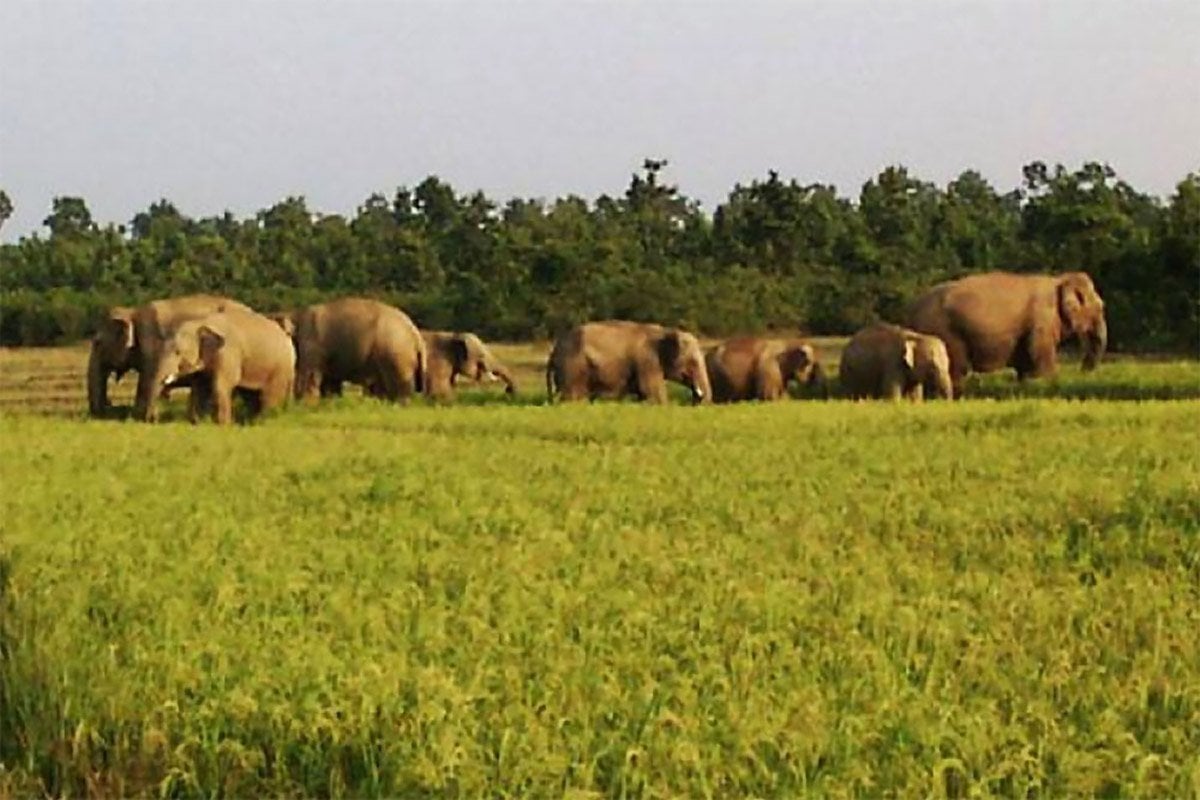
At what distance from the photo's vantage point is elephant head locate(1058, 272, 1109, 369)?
21250mm

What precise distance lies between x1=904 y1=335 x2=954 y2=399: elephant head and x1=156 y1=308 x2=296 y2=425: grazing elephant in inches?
283

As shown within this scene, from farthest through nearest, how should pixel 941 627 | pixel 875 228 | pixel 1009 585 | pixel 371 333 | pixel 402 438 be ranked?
pixel 875 228 → pixel 371 333 → pixel 402 438 → pixel 1009 585 → pixel 941 627

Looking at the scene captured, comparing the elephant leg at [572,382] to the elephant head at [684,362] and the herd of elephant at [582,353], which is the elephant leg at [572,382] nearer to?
the herd of elephant at [582,353]

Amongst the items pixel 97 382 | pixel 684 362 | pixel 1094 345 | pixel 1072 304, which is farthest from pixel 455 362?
pixel 1094 345

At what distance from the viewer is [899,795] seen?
137 inches

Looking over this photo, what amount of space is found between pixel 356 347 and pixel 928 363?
23.1 ft

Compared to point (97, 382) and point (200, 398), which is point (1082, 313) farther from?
point (97, 382)

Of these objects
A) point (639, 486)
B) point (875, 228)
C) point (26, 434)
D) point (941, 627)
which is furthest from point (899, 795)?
point (875, 228)

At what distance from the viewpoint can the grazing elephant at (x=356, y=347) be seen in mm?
19875

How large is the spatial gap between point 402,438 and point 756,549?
21.4 feet

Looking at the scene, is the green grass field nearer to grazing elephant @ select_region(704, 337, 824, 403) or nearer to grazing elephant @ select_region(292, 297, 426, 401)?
grazing elephant @ select_region(292, 297, 426, 401)

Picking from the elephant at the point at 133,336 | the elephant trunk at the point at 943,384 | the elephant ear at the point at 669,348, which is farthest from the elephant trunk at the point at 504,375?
the elephant trunk at the point at 943,384

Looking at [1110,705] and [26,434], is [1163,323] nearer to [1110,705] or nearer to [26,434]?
[26,434]

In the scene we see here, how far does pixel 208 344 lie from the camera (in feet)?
55.0
